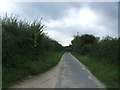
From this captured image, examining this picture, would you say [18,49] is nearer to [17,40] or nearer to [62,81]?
[17,40]

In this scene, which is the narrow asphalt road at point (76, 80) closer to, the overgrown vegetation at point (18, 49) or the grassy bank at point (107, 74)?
Result: the grassy bank at point (107, 74)

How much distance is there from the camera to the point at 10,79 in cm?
1200

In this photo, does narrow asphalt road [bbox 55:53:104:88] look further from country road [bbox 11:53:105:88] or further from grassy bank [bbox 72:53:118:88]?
grassy bank [bbox 72:53:118:88]

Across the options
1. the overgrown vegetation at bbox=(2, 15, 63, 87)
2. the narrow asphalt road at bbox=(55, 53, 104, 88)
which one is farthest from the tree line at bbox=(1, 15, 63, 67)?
the narrow asphalt road at bbox=(55, 53, 104, 88)

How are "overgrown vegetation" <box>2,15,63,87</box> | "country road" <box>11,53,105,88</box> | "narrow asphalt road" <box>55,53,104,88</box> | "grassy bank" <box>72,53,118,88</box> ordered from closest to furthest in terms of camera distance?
"country road" <box>11,53,105,88</box>, "narrow asphalt road" <box>55,53,104,88</box>, "grassy bank" <box>72,53,118,88</box>, "overgrown vegetation" <box>2,15,63,87</box>

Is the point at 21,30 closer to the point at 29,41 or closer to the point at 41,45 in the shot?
the point at 29,41

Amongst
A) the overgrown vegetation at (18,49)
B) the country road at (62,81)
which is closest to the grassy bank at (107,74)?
the country road at (62,81)

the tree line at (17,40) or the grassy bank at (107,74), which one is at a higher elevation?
the tree line at (17,40)

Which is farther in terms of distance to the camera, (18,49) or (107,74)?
(18,49)

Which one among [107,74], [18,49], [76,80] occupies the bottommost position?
[76,80]

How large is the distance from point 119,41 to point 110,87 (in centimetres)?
718

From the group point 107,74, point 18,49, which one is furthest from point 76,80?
point 18,49

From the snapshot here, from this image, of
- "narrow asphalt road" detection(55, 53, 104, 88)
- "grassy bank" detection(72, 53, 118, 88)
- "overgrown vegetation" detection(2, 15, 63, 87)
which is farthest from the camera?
"overgrown vegetation" detection(2, 15, 63, 87)

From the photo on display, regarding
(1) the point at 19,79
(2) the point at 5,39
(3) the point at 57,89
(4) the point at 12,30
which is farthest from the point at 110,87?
(4) the point at 12,30
